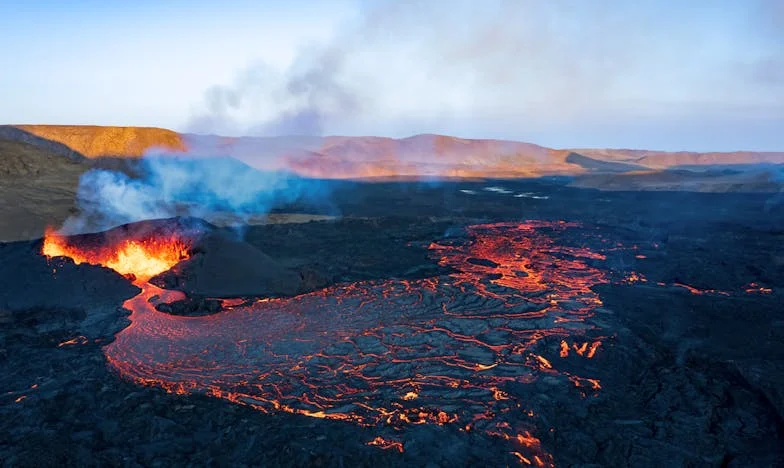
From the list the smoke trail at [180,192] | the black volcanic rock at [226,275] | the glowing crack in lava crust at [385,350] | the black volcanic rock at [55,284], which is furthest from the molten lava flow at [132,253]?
the smoke trail at [180,192]

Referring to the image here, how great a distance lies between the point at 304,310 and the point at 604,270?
15.1 meters

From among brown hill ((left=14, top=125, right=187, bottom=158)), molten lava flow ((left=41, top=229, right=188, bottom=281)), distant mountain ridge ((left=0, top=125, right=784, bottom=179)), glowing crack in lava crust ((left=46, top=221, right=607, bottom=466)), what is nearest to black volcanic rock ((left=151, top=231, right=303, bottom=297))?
glowing crack in lava crust ((left=46, top=221, right=607, bottom=466))

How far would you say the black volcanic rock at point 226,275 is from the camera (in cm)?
1911

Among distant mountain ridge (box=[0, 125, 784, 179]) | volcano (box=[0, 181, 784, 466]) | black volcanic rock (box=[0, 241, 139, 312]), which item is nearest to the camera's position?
volcano (box=[0, 181, 784, 466])

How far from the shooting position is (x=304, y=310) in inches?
669

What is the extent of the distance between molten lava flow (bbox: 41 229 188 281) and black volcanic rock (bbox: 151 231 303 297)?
130 centimetres

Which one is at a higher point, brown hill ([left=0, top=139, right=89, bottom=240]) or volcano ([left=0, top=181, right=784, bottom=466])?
brown hill ([left=0, top=139, right=89, bottom=240])

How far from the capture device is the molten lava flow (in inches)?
822

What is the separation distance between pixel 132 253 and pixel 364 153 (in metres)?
139

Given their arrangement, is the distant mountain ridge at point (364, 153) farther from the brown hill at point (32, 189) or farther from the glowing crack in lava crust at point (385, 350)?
the glowing crack in lava crust at point (385, 350)

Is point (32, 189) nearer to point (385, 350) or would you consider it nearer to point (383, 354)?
point (385, 350)

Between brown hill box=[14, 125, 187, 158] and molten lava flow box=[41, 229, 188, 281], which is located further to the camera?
brown hill box=[14, 125, 187, 158]

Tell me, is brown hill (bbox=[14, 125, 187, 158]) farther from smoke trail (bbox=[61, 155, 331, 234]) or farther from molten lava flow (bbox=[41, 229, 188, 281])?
molten lava flow (bbox=[41, 229, 188, 281])

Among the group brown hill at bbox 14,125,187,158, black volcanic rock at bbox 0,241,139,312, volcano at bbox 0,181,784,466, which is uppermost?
brown hill at bbox 14,125,187,158
